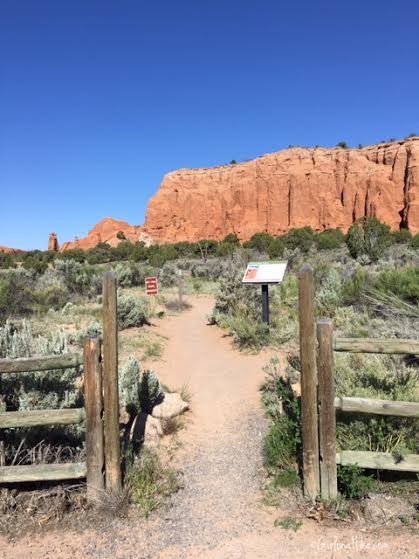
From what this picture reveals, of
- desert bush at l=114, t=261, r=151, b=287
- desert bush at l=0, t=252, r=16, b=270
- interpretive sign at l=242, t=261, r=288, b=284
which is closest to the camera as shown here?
interpretive sign at l=242, t=261, r=288, b=284

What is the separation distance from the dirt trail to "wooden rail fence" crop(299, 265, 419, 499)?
39 centimetres

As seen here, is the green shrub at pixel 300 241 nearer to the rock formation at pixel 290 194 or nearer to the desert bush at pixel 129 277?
the desert bush at pixel 129 277

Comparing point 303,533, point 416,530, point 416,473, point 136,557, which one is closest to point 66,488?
point 136,557

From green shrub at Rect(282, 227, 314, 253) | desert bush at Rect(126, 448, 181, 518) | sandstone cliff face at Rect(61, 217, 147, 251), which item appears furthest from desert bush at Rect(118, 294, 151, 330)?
sandstone cliff face at Rect(61, 217, 147, 251)

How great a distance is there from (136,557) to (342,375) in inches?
122

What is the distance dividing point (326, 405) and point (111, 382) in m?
1.71

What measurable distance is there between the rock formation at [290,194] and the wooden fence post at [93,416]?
54.8 metres

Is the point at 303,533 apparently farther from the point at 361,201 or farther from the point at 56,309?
the point at 361,201

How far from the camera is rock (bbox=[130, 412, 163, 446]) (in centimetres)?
436

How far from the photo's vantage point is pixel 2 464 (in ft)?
11.3

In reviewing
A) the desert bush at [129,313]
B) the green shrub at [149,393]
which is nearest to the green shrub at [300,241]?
the desert bush at [129,313]

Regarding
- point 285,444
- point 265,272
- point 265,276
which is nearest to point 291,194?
point 265,272

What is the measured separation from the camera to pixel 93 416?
3.23 meters

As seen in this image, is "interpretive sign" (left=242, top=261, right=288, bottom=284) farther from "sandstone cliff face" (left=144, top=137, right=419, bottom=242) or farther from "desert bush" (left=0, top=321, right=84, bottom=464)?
"sandstone cliff face" (left=144, top=137, right=419, bottom=242)
